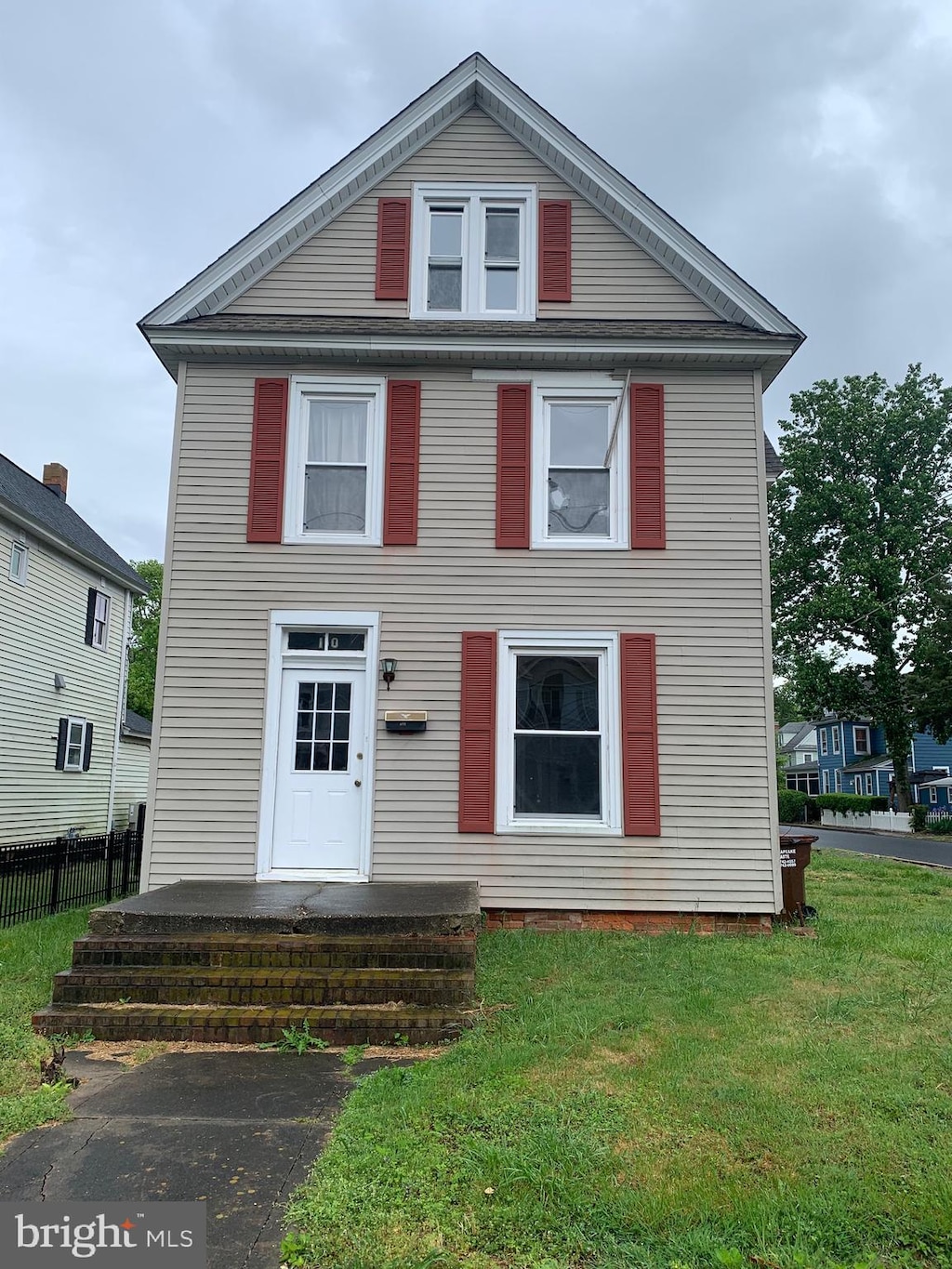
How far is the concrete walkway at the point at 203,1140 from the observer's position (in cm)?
303

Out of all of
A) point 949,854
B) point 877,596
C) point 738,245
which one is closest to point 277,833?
point 949,854

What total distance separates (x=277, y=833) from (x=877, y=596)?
2772cm

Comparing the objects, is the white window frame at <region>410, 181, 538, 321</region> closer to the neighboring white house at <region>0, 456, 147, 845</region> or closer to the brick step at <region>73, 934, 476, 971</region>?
the brick step at <region>73, 934, 476, 971</region>

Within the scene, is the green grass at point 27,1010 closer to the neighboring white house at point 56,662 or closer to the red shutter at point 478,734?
the red shutter at point 478,734

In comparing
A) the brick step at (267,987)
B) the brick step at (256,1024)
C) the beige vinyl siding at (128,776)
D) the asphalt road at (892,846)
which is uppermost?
the beige vinyl siding at (128,776)

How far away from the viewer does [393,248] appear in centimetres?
907

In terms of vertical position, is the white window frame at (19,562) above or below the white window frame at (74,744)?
above

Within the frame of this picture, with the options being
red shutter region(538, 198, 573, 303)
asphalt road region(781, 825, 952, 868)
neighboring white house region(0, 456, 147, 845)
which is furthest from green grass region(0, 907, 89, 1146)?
asphalt road region(781, 825, 952, 868)

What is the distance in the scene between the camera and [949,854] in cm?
2102

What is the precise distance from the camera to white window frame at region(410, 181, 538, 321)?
9.00 meters

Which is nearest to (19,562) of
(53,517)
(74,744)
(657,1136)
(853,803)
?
(53,517)

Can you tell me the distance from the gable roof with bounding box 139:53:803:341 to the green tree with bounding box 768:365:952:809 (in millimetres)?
23095

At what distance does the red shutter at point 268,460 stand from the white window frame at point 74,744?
10.8 metres

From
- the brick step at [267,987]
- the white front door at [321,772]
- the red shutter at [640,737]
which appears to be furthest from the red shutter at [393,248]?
the brick step at [267,987]
